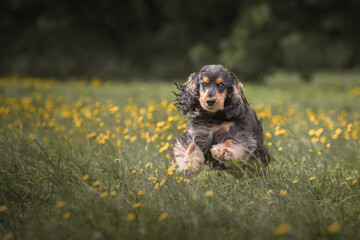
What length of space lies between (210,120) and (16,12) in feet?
39.1

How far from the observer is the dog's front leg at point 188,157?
96.3 inches

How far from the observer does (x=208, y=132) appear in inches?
107

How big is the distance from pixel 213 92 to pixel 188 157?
505 millimetres

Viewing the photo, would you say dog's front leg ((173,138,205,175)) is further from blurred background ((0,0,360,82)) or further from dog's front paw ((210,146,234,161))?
blurred background ((0,0,360,82))

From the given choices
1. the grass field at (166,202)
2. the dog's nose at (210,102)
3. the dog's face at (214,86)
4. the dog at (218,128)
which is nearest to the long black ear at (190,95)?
the dog at (218,128)

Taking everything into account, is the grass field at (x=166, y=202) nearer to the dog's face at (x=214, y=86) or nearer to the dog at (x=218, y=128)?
the dog at (x=218, y=128)

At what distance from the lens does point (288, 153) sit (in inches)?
131

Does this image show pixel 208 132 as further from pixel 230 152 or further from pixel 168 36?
pixel 168 36

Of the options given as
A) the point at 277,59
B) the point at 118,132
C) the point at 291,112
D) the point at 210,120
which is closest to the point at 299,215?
the point at 210,120

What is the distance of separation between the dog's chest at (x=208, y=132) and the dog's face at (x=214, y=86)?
0.19 metres

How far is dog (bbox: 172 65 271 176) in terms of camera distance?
253 centimetres

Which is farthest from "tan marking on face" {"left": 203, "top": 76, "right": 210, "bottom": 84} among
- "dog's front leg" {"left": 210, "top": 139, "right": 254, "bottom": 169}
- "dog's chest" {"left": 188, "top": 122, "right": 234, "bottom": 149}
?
"dog's front leg" {"left": 210, "top": 139, "right": 254, "bottom": 169}

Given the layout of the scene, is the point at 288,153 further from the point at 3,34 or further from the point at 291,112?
the point at 3,34

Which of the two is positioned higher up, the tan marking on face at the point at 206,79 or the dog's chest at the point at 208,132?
the tan marking on face at the point at 206,79
